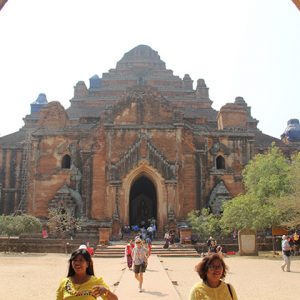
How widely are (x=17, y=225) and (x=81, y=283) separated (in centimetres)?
2546

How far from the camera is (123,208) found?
32438mm

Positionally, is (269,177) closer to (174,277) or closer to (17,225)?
(174,277)

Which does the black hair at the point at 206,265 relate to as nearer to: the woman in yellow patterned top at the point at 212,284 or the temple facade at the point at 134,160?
the woman in yellow patterned top at the point at 212,284

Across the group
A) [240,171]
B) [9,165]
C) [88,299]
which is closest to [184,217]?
[240,171]

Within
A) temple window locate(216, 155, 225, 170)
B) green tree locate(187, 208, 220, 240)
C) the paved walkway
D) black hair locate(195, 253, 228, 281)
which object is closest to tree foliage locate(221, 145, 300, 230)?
green tree locate(187, 208, 220, 240)

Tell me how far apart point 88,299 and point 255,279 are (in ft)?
39.0

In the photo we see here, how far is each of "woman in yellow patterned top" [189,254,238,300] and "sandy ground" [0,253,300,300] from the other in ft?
21.2

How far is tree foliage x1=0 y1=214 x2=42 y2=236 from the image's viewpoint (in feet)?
94.0

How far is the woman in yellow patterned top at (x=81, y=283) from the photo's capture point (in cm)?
466

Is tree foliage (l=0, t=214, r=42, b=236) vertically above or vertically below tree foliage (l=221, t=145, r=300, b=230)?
below

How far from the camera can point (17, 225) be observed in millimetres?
28891

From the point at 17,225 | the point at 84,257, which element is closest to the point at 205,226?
the point at 17,225

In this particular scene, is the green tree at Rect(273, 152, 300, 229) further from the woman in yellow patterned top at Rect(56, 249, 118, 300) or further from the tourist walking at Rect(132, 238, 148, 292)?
the woman in yellow patterned top at Rect(56, 249, 118, 300)

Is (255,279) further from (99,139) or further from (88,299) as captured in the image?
(99,139)
